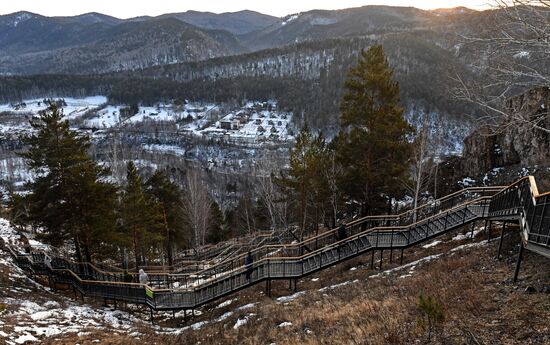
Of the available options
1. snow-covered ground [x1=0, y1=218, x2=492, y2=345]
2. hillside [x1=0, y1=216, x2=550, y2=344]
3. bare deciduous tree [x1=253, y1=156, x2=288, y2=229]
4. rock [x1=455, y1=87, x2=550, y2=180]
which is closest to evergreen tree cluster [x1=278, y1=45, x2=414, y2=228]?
hillside [x1=0, y1=216, x2=550, y2=344]

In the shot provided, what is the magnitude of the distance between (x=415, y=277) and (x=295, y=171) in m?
12.5

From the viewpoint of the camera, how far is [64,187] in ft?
62.8

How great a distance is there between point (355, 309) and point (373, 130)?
12.1 metres

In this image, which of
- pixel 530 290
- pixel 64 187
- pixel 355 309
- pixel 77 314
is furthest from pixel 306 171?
pixel 530 290

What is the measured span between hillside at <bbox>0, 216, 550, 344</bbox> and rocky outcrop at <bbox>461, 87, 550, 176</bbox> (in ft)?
43.4

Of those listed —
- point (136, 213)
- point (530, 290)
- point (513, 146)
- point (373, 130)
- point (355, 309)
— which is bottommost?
point (136, 213)

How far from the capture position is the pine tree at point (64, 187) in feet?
61.9

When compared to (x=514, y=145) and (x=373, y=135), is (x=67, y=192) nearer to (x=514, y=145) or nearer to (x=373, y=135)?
(x=373, y=135)

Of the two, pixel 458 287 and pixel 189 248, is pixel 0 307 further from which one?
pixel 189 248

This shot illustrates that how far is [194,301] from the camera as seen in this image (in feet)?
55.2

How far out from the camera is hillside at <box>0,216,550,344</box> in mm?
7758

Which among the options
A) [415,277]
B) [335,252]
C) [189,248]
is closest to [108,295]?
[335,252]

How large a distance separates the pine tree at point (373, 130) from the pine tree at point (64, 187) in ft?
46.8

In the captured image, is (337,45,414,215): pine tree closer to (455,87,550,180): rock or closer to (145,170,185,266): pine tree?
(455,87,550,180): rock
